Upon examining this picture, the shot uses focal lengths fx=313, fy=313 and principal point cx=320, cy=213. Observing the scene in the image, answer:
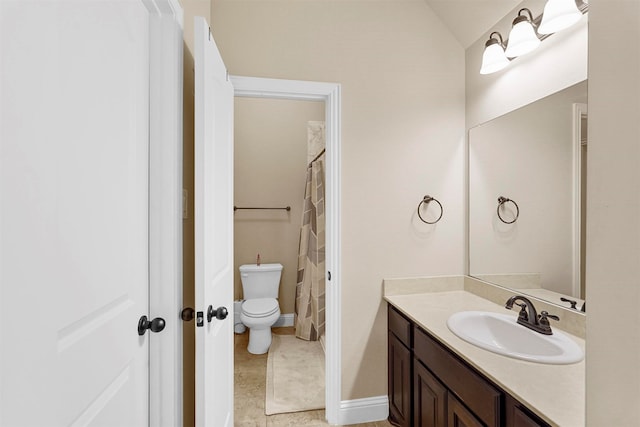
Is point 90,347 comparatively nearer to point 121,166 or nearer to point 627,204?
point 121,166

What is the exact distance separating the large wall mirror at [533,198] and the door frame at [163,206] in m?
1.64

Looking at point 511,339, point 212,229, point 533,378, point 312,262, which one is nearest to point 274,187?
point 312,262

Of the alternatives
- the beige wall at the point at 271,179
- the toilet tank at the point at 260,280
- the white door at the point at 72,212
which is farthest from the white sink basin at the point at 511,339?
the beige wall at the point at 271,179

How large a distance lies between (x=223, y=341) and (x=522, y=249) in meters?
1.59

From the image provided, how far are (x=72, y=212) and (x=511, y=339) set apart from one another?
5.57 ft

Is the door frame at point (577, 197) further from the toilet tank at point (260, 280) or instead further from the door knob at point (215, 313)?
the toilet tank at point (260, 280)

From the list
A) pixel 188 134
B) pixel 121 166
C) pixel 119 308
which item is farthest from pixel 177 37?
pixel 119 308

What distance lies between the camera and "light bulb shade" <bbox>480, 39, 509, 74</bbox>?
167cm

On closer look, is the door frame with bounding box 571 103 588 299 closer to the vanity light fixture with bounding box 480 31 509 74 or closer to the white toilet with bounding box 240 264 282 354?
the vanity light fixture with bounding box 480 31 509 74

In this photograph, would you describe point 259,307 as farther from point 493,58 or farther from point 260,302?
point 493,58

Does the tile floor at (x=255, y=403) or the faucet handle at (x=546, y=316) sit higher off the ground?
the faucet handle at (x=546, y=316)

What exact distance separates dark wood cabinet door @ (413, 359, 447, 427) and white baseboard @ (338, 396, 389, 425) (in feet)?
1.24

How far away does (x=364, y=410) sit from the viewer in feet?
6.28

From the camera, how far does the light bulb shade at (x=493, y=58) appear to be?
1.67 metres
